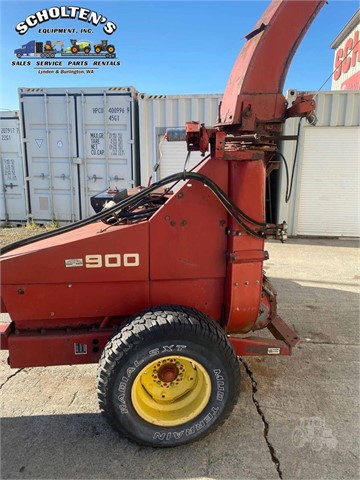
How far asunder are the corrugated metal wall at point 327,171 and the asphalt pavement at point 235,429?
17.6 feet

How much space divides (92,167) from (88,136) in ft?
2.50

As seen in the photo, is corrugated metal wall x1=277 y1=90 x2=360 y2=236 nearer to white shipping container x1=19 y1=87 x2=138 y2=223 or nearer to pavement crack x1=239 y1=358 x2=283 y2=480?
white shipping container x1=19 y1=87 x2=138 y2=223

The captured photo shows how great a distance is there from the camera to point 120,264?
2.47 m

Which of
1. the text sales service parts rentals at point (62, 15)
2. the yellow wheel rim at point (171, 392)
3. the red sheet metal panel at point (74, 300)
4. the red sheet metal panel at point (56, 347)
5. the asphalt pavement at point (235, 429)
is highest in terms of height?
the text sales service parts rentals at point (62, 15)

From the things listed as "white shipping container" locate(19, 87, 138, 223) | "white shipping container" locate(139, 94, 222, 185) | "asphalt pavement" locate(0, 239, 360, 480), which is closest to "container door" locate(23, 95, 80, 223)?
"white shipping container" locate(19, 87, 138, 223)

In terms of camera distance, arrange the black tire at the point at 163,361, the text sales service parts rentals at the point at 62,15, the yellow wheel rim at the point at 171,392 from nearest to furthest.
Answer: the black tire at the point at 163,361 → the yellow wheel rim at the point at 171,392 → the text sales service parts rentals at the point at 62,15

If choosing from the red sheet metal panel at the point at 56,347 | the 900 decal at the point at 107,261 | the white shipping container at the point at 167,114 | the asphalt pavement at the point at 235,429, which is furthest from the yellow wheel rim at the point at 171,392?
the white shipping container at the point at 167,114

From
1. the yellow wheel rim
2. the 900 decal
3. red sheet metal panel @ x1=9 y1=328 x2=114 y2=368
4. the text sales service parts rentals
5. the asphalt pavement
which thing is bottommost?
the asphalt pavement

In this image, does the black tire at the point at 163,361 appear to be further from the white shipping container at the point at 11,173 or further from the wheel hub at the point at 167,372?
the white shipping container at the point at 11,173

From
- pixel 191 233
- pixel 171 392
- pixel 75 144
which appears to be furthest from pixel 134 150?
pixel 171 392

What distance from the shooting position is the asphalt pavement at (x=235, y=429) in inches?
88.0

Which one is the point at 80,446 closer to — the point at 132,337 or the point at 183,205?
the point at 132,337

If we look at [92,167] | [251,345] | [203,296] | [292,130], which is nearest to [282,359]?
[251,345]

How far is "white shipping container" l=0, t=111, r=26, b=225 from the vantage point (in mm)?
9938
